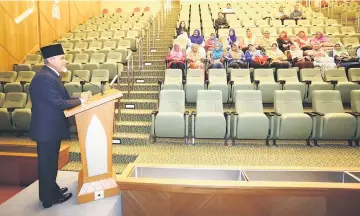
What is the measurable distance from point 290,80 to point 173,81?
188 cm

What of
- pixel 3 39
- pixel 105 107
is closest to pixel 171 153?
pixel 105 107

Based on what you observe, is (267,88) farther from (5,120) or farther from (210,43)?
(5,120)

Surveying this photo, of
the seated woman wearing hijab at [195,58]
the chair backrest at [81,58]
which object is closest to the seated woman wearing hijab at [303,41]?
the seated woman wearing hijab at [195,58]

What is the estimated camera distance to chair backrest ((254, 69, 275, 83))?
5.65 metres

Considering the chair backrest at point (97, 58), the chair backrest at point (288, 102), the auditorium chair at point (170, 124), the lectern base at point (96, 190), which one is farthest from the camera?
the chair backrest at point (97, 58)

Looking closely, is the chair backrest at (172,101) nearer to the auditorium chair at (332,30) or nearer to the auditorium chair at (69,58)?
the auditorium chair at (69,58)

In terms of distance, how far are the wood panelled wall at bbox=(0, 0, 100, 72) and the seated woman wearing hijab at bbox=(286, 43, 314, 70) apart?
18.6 ft

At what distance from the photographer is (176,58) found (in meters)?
6.36

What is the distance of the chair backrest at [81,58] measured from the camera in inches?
272

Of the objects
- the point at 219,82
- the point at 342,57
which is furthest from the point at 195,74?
the point at 342,57

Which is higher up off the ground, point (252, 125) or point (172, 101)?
point (172, 101)

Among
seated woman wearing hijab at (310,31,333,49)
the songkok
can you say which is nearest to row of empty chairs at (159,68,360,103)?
seated woman wearing hijab at (310,31,333,49)

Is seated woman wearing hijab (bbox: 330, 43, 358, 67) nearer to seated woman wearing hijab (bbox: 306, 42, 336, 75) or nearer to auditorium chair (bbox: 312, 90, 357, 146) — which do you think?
seated woman wearing hijab (bbox: 306, 42, 336, 75)

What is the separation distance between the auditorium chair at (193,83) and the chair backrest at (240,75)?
0.50 meters
